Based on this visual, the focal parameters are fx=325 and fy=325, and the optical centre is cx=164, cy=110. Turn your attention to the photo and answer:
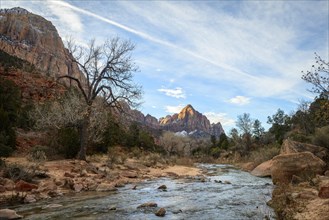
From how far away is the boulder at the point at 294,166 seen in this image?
14.7m

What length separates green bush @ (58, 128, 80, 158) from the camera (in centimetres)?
2150

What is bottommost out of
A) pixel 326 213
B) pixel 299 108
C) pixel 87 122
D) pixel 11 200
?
pixel 11 200

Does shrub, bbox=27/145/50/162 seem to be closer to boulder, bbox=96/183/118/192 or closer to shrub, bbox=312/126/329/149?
boulder, bbox=96/183/118/192

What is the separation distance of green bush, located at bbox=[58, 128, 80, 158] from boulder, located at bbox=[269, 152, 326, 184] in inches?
512

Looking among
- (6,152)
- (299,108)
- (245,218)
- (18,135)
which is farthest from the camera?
(299,108)

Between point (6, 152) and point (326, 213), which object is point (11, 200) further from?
point (6, 152)

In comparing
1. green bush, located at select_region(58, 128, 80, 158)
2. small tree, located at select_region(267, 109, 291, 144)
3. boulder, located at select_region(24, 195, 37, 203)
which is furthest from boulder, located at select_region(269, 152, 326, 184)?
small tree, located at select_region(267, 109, 291, 144)

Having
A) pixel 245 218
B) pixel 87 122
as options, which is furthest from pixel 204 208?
pixel 87 122

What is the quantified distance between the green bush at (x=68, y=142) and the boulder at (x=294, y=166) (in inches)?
512

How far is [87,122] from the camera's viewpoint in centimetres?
2006

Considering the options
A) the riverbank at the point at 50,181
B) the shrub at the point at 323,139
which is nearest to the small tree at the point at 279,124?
the shrub at the point at 323,139

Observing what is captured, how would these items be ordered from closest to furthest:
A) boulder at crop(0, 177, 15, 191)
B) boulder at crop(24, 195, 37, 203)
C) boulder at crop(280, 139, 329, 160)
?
1. boulder at crop(24, 195, 37, 203)
2. boulder at crop(0, 177, 15, 191)
3. boulder at crop(280, 139, 329, 160)

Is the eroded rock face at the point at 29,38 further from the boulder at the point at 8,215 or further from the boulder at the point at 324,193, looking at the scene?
the boulder at the point at 324,193

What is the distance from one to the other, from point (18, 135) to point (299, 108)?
43849 millimetres
